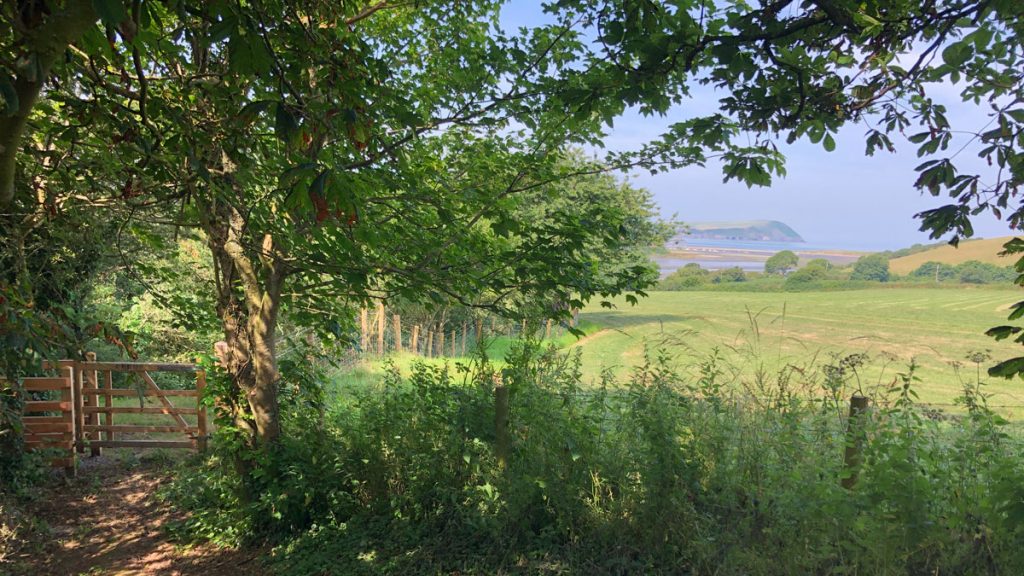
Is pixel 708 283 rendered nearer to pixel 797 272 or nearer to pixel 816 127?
pixel 797 272

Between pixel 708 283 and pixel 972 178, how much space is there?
11.8m

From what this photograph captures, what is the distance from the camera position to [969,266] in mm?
7207

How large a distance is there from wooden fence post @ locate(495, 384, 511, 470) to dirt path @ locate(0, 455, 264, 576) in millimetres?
2222

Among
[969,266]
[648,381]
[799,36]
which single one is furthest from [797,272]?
[799,36]

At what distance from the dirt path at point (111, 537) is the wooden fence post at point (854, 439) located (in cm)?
442

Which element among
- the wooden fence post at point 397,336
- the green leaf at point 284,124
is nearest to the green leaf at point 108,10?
the green leaf at point 284,124

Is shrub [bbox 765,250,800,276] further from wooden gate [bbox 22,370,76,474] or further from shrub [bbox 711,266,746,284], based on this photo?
wooden gate [bbox 22,370,76,474]

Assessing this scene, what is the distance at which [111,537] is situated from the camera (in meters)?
5.71

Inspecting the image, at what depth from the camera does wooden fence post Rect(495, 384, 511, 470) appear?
4567 mm

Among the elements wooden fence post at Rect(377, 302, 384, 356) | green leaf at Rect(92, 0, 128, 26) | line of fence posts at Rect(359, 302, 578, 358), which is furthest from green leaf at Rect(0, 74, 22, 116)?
wooden fence post at Rect(377, 302, 384, 356)

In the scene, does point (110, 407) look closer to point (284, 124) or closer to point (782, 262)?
point (284, 124)

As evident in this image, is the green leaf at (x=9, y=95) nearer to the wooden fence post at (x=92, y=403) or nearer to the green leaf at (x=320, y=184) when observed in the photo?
the green leaf at (x=320, y=184)

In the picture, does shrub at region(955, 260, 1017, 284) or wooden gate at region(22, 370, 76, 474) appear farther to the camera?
wooden gate at region(22, 370, 76, 474)

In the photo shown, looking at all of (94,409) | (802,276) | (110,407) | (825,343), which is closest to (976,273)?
(825,343)
